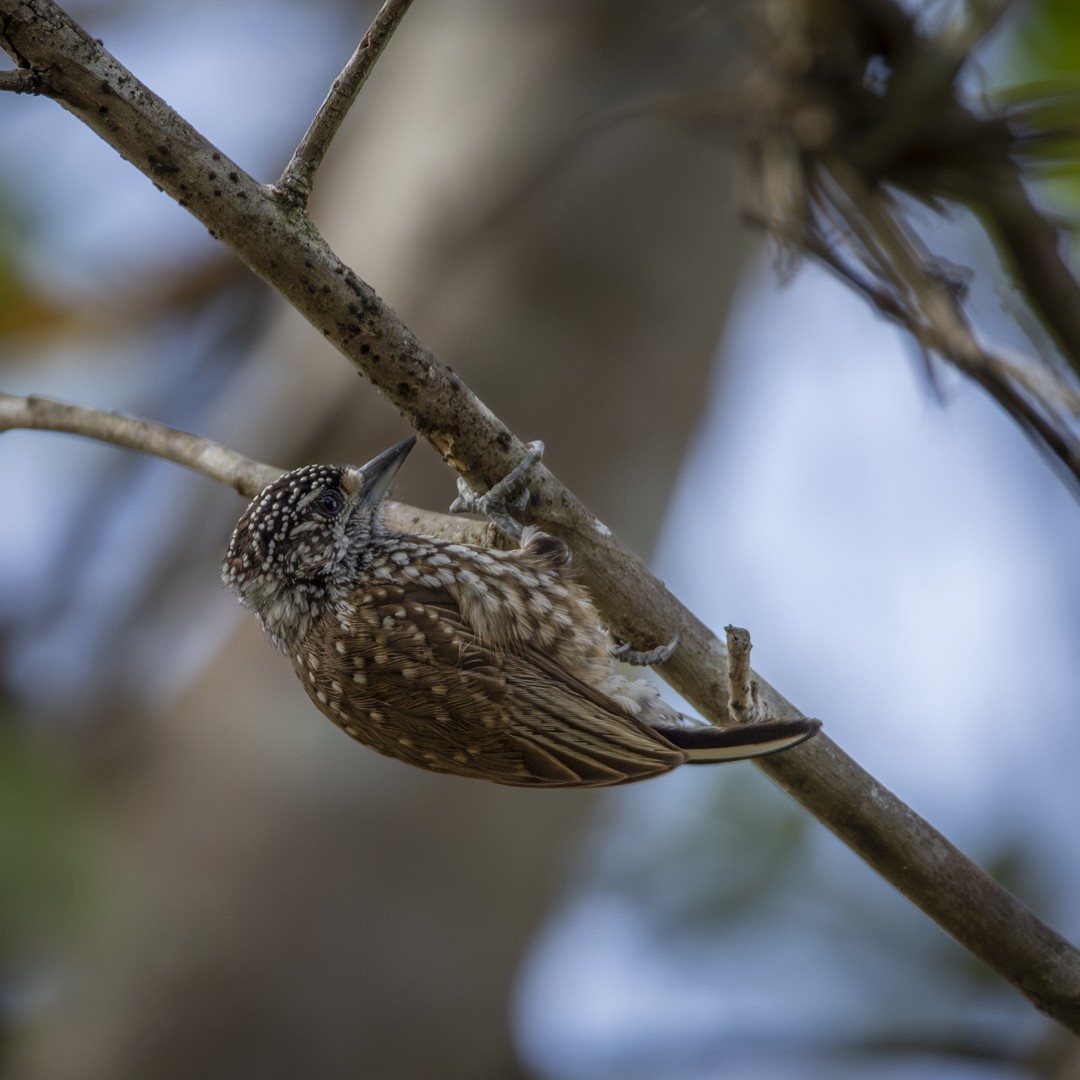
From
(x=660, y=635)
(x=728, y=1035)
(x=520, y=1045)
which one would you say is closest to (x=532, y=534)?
(x=660, y=635)

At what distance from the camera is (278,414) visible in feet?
20.6

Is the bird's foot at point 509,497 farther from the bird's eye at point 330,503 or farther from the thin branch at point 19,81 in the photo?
the thin branch at point 19,81

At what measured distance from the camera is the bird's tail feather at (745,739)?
2.50 m

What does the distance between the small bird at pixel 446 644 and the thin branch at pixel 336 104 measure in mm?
1025

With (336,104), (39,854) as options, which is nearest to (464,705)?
(336,104)

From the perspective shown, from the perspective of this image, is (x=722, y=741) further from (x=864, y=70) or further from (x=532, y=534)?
(x=864, y=70)

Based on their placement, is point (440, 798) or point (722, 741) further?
point (440, 798)

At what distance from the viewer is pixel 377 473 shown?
3.64 m

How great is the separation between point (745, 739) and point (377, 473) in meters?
1.55

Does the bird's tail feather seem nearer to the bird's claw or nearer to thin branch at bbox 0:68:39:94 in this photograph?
the bird's claw

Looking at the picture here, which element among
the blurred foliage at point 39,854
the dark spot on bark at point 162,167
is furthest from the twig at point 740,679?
the blurred foliage at point 39,854

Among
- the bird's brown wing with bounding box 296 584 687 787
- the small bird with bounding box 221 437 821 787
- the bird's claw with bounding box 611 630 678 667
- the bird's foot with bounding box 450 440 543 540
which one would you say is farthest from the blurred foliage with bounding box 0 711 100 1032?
the bird's claw with bounding box 611 630 678 667

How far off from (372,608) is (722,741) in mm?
1149

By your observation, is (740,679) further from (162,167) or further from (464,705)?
(162,167)
